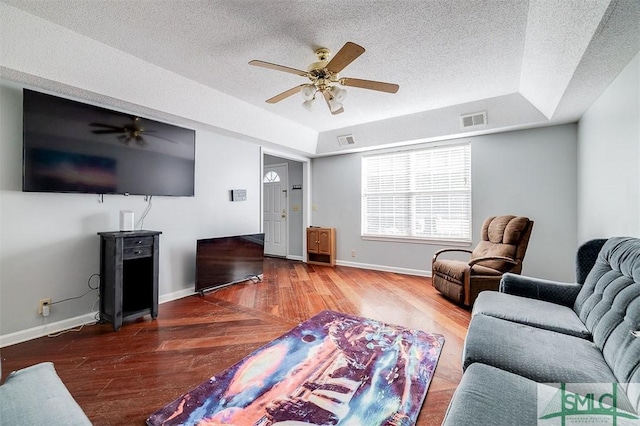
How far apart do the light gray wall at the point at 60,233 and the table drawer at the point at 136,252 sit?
48 centimetres

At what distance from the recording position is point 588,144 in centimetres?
296

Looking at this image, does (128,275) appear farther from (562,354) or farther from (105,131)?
(562,354)

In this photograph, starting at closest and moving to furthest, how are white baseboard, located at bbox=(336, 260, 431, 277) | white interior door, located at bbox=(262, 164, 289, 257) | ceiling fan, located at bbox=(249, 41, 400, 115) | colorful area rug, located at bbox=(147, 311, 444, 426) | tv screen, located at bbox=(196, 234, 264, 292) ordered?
colorful area rug, located at bbox=(147, 311, 444, 426) → ceiling fan, located at bbox=(249, 41, 400, 115) → tv screen, located at bbox=(196, 234, 264, 292) → white baseboard, located at bbox=(336, 260, 431, 277) → white interior door, located at bbox=(262, 164, 289, 257)

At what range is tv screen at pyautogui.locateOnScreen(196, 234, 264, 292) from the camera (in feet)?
11.4

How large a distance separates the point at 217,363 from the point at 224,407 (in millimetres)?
528

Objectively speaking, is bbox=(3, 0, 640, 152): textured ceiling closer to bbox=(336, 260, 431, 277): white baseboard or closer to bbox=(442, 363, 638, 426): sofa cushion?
bbox=(442, 363, 638, 426): sofa cushion

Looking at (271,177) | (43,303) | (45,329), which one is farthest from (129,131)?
(271,177)

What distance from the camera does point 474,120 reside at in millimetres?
3727

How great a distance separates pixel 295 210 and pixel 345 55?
4446mm

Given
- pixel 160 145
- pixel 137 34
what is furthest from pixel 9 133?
pixel 137 34

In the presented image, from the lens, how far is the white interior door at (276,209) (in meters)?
6.34

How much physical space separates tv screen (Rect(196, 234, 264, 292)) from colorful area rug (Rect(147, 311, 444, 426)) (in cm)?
169

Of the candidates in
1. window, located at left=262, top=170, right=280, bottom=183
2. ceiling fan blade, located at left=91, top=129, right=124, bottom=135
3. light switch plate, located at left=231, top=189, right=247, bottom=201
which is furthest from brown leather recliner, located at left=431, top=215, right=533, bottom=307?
window, located at left=262, top=170, right=280, bottom=183

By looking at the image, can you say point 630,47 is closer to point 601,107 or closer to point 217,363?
point 601,107
